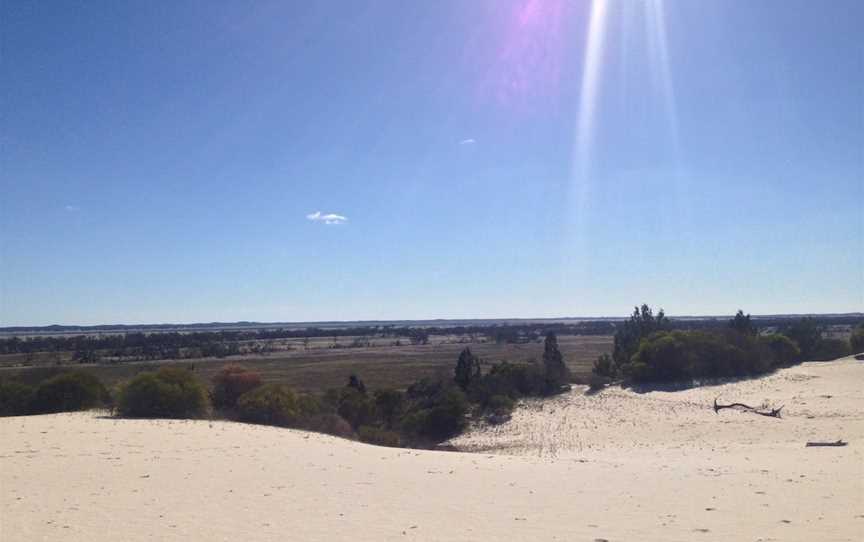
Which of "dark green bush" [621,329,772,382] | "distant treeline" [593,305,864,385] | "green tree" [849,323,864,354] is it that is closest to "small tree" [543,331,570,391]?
"distant treeline" [593,305,864,385]

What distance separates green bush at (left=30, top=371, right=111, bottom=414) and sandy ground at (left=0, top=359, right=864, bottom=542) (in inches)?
156

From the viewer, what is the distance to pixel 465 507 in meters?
10.5

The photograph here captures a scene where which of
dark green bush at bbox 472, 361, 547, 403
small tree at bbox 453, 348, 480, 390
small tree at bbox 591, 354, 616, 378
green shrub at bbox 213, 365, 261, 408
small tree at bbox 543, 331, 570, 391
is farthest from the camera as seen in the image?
small tree at bbox 591, 354, 616, 378

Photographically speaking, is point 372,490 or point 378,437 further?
point 378,437

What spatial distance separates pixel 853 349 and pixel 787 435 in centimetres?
4072

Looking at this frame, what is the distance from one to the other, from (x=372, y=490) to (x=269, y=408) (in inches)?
535

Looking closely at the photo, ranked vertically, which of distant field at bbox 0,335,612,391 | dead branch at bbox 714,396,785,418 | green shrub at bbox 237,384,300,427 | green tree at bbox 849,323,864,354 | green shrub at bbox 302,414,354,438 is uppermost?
green tree at bbox 849,323,864,354

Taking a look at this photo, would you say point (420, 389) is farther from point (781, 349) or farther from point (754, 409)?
point (781, 349)

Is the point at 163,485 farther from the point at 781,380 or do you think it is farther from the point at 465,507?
the point at 781,380

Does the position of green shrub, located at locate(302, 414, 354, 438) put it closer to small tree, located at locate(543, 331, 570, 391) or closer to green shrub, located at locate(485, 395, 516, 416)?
green shrub, located at locate(485, 395, 516, 416)

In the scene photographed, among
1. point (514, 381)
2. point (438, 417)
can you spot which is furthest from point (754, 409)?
point (438, 417)

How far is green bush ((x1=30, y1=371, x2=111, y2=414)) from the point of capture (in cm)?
2525

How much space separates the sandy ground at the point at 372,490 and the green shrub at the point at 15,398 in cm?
542

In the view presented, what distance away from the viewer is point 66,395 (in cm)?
2545
